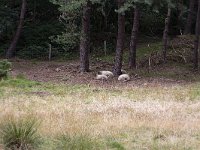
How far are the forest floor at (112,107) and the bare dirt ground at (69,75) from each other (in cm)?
5

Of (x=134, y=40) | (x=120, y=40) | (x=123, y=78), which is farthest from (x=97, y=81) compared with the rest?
(x=134, y=40)

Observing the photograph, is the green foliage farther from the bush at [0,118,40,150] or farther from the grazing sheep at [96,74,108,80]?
the grazing sheep at [96,74,108,80]

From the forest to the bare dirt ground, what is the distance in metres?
0.06

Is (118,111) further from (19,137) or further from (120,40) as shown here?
(120,40)

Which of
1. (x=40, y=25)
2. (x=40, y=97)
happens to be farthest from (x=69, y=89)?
(x=40, y=25)

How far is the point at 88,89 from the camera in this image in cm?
1898

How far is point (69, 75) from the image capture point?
24391 millimetres

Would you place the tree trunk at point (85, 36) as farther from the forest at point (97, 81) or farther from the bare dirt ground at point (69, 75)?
the bare dirt ground at point (69, 75)

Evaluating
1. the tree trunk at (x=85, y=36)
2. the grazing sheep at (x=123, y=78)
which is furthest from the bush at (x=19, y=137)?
the tree trunk at (x=85, y=36)

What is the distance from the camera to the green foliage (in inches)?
303

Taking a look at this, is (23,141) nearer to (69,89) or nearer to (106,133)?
(106,133)

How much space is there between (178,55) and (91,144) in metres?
21.6

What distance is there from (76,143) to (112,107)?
19.6ft

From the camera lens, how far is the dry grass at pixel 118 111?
952 centimetres
